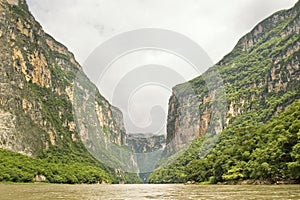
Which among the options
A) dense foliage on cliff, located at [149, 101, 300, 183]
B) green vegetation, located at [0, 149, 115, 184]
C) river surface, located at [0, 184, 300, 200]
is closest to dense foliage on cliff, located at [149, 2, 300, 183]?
dense foliage on cliff, located at [149, 101, 300, 183]

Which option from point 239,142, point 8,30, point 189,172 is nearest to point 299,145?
point 239,142

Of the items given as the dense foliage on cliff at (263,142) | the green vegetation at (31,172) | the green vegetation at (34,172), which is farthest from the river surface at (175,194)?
the green vegetation at (34,172)

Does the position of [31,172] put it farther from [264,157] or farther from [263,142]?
[264,157]

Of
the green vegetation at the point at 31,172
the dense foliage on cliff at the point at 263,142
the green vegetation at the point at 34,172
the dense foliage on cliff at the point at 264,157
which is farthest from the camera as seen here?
the green vegetation at the point at 34,172

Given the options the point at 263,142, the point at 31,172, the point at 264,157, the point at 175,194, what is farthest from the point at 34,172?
the point at 175,194

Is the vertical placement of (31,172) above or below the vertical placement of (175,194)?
above

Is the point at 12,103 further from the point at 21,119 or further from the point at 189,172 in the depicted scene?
the point at 189,172

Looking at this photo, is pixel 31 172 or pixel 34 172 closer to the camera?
pixel 31 172

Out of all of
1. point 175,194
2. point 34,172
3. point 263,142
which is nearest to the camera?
point 175,194

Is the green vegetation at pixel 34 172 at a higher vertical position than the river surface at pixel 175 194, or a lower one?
higher

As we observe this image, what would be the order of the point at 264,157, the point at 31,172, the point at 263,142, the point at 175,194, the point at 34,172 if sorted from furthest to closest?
1. the point at 34,172
2. the point at 31,172
3. the point at 263,142
4. the point at 264,157
5. the point at 175,194

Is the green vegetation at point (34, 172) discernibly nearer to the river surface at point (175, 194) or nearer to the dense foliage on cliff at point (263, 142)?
the dense foliage on cliff at point (263, 142)
